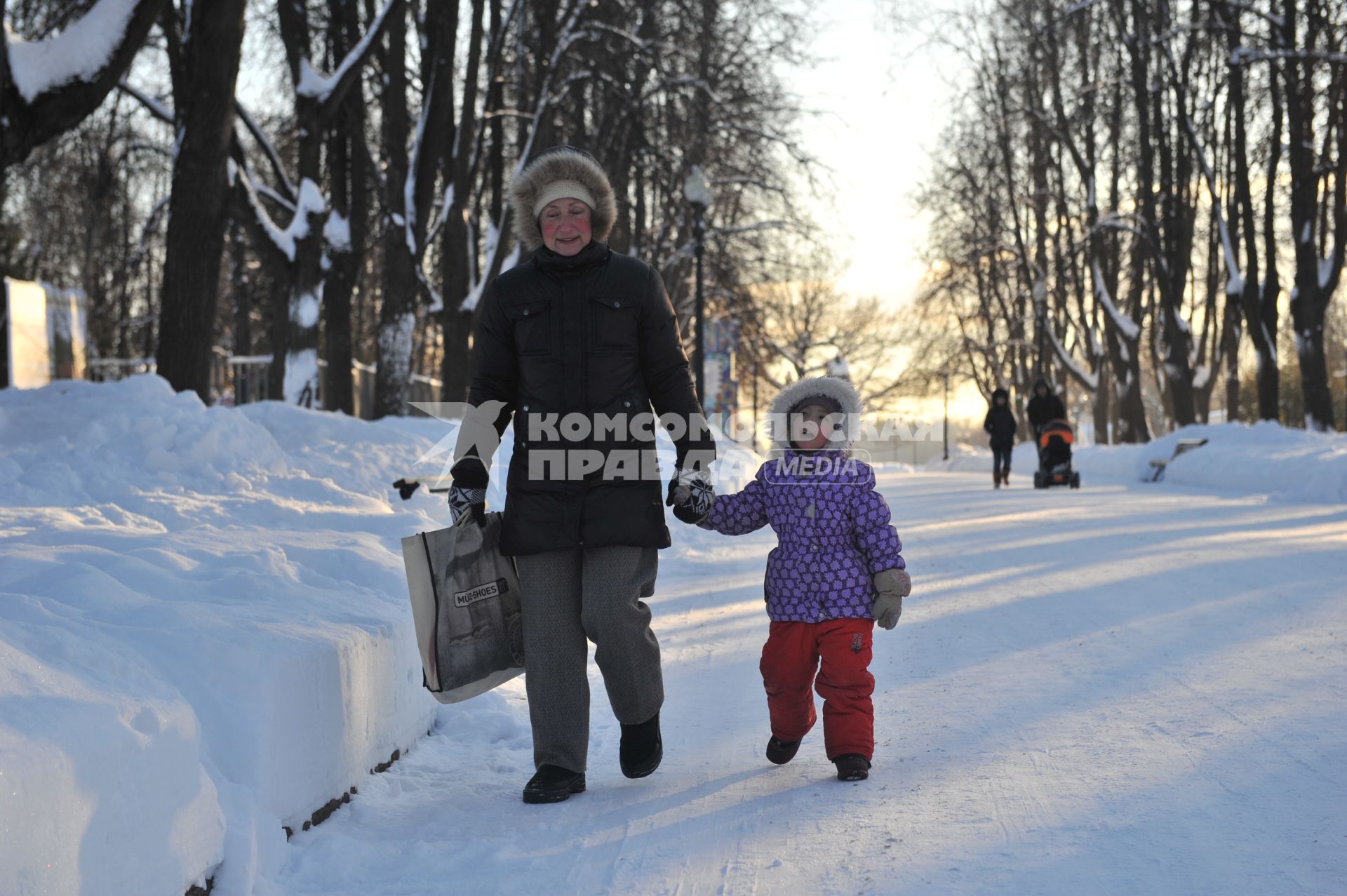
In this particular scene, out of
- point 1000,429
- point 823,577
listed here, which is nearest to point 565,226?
point 823,577

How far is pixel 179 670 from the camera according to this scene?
3.52 meters

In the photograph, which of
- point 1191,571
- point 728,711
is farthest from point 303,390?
point 728,711

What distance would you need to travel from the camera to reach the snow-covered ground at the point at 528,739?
3090mm

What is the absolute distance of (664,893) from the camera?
11.2ft

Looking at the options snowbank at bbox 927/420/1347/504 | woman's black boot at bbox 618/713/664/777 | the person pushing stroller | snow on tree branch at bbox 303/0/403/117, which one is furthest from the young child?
the person pushing stroller

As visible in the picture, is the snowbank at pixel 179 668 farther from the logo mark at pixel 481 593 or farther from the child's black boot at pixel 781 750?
the child's black boot at pixel 781 750

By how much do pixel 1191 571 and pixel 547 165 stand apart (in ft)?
21.1

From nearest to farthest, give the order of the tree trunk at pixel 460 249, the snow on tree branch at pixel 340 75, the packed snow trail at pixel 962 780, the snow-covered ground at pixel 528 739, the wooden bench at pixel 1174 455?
the snow-covered ground at pixel 528 739
the packed snow trail at pixel 962 780
the snow on tree branch at pixel 340 75
the tree trunk at pixel 460 249
the wooden bench at pixel 1174 455

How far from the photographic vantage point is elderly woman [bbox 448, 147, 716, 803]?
437 centimetres

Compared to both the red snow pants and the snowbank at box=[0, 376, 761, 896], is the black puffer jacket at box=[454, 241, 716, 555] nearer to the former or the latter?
the red snow pants

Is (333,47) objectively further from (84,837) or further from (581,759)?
(84,837)

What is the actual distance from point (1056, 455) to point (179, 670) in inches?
772

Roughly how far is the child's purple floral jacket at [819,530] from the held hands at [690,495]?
0.64 feet

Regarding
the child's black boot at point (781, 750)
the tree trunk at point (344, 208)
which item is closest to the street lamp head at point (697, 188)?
the tree trunk at point (344, 208)
